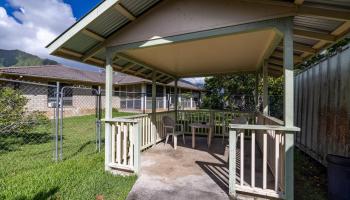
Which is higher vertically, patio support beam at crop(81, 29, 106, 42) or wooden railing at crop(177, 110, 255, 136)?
patio support beam at crop(81, 29, 106, 42)

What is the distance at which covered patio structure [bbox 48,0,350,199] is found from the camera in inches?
112

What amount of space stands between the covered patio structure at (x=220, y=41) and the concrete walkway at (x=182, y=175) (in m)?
0.31

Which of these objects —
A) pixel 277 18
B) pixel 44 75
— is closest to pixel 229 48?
pixel 277 18

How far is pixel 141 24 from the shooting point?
150 inches

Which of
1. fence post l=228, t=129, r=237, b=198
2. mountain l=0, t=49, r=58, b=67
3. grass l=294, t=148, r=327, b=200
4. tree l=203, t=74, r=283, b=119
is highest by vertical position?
mountain l=0, t=49, r=58, b=67

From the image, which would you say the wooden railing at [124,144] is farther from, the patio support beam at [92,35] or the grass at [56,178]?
the patio support beam at [92,35]

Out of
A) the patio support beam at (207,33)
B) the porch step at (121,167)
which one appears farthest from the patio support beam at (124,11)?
the porch step at (121,167)

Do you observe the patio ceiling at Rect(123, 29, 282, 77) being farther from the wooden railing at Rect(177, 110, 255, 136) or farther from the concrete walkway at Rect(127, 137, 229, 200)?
the concrete walkway at Rect(127, 137, 229, 200)

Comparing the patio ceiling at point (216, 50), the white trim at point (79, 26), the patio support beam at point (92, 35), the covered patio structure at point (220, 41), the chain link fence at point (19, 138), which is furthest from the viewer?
the chain link fence at point (19, 138)

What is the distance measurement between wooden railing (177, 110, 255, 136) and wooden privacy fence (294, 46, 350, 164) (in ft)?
5.52

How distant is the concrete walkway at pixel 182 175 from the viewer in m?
3.13

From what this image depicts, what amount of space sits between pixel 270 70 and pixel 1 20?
62691 mm

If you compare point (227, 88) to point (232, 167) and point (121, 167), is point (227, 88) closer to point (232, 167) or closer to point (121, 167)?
point (121, 167)

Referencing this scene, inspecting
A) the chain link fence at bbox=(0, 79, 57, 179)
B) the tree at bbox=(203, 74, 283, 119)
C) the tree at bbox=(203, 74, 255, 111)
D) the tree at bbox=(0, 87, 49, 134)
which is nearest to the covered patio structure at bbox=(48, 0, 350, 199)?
the chain link fence at bbox=(0, 79, 57, 179)
